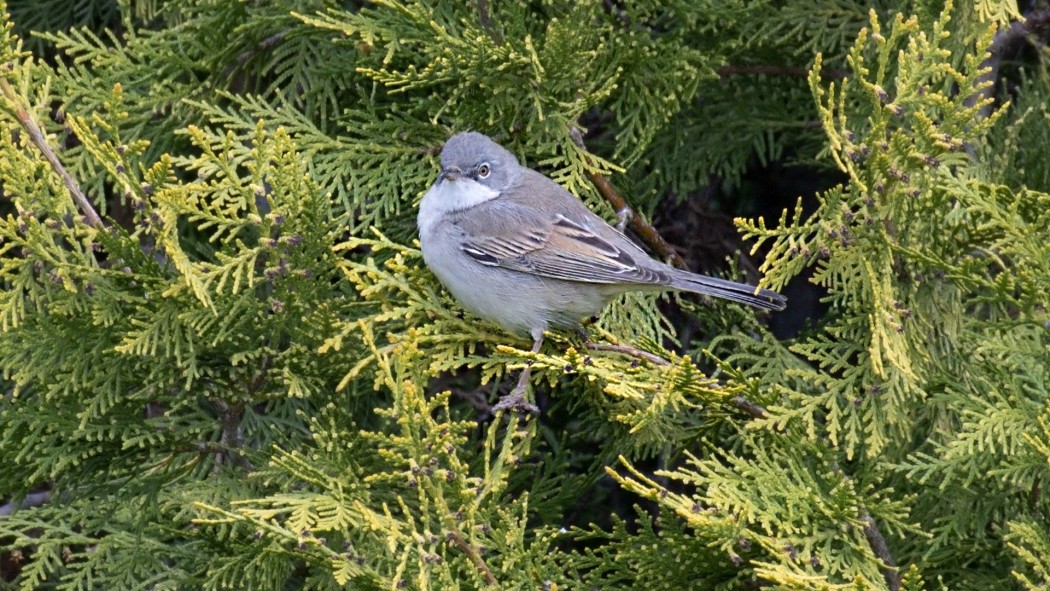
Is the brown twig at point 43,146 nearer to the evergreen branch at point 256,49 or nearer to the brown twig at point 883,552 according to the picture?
the evergreen branch at point 256,49

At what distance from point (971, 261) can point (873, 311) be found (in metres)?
0.35

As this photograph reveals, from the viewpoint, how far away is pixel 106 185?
532 centimetres

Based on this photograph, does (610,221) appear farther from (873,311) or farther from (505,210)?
(873,311)

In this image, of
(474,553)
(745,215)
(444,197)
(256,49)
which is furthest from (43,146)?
(745,215)

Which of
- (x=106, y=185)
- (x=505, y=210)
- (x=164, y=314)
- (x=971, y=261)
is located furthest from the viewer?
(x=106, y=185)

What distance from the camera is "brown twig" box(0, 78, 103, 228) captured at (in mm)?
3779

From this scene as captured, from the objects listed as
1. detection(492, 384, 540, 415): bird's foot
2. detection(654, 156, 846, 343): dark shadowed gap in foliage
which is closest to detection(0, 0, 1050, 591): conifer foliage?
detection(492, 384, 540, 415): bird's foot

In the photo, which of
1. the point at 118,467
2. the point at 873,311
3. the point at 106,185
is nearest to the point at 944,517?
the point at 873,311

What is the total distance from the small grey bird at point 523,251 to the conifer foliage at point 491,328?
12 cm

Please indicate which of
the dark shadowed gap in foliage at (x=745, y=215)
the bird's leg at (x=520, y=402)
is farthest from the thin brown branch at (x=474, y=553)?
the dark shadowed gap in foliage at (x=745, y=215)

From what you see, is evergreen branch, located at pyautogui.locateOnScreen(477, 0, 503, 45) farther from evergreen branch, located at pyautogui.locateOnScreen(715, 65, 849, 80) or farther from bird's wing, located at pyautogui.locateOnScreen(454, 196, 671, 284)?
evergreen branch, located at pyautogui.locateOnScreen(715, 65, 849, 80)

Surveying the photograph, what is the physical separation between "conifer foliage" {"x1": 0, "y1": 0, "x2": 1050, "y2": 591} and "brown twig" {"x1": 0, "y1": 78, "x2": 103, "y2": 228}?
0.01 m

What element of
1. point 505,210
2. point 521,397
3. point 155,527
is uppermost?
point 505,210

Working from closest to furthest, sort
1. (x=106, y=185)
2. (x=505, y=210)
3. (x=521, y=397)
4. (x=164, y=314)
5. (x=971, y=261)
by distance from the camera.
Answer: (x=971, y=261)
(x=164, y=314)
(x=521, y=397)
(x=505, y=210)
(x=106, y=185)
